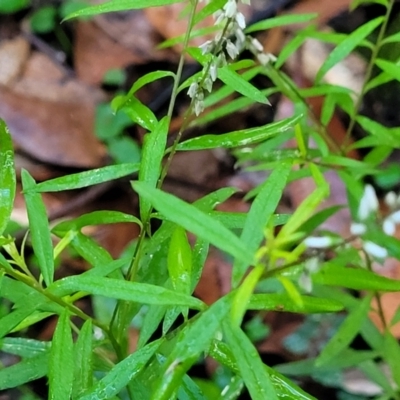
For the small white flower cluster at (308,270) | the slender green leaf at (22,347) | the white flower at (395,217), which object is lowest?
the slender green leaf at (22,347)

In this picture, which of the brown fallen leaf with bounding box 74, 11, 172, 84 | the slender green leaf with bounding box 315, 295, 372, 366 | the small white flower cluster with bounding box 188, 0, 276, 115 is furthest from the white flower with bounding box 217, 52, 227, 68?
the brown fallen leaf with bounding box 74, 11, 172, 84

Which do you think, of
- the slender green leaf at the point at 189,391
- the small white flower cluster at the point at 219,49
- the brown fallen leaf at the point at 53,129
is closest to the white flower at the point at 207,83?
the small white flower cluster at the point at 219,49

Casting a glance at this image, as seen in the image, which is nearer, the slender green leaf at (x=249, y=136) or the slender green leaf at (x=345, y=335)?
the slender green leaf at (x=249, y=136)

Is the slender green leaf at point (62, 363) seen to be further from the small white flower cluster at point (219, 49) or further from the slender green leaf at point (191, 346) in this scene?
the small white flower cluster at point (219, 49)

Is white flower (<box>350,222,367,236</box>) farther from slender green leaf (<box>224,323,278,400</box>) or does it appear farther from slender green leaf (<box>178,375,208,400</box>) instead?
slender green leaf (<box>178,375,208,400</box>)

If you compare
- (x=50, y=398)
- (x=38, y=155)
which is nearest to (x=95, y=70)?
(x=38, y=155)

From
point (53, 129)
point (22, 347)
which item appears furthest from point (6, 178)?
point (53, 129)

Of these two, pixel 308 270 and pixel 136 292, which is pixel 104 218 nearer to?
pixel 136 292
